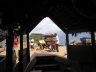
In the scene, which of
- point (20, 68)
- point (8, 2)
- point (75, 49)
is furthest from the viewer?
point (75, 49)

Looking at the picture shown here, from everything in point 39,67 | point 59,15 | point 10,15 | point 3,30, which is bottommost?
point 39,67

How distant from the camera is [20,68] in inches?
401

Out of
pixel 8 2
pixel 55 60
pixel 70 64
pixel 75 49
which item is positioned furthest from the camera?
pixel 55 60

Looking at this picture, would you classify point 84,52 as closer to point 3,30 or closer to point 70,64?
point 70,64

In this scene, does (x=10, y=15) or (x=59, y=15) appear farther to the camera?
(x=59, y=15)

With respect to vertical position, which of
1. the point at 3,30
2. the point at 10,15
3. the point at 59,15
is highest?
the point at 59,15

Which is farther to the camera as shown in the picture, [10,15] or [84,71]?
[84,71]

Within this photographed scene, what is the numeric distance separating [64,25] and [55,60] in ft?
10.1

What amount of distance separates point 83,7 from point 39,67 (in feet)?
27.4

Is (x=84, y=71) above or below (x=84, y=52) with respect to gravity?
below

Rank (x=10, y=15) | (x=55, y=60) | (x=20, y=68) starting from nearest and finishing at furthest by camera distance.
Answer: (x=10, y=15), (x=20, y=68), (x=55, y=60)

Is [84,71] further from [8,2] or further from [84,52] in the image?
[8,2]

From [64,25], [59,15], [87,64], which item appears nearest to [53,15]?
[59,15]

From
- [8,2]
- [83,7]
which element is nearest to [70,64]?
[83,7]
